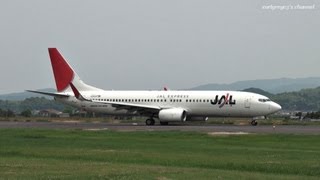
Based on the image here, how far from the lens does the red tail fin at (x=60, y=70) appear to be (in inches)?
2559

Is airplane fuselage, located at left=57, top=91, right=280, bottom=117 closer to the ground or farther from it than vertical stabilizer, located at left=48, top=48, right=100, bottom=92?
closer to the ground

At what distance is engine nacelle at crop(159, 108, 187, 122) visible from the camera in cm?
5784

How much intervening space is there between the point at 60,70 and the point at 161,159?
4400 centimetres

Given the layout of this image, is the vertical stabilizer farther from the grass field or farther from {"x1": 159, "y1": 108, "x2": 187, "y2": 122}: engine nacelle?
the grass field

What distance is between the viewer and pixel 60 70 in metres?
65.4

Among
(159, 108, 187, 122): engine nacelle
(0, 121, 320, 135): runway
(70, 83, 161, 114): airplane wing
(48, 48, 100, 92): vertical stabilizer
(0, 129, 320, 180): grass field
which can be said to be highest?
(48, 48, 100, 92): vertical stabilizer

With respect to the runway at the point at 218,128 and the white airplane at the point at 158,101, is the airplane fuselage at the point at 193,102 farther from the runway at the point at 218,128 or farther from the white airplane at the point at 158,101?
the runway at the point at 218,128

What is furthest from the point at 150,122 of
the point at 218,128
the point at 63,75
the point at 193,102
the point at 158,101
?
the point at 218,128

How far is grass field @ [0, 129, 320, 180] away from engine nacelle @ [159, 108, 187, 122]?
2352cm

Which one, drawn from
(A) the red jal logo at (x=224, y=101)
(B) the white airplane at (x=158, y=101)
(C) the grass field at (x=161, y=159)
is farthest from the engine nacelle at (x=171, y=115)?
(C) the grass field at (x=161, y=159)

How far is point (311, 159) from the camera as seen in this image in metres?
22.9

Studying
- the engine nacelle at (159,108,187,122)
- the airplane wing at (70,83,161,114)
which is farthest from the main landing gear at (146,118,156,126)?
the engine nacelle at (159,108,187,122)

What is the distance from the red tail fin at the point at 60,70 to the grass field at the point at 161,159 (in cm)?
3089

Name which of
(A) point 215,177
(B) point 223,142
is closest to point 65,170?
(A) point 215,177
